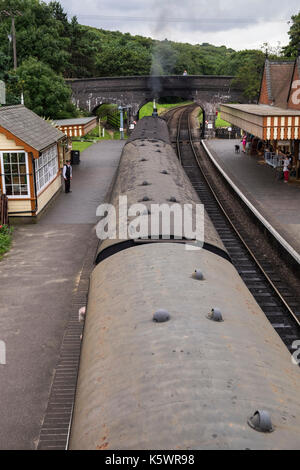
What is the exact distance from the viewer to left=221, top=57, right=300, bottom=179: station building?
20.0 m

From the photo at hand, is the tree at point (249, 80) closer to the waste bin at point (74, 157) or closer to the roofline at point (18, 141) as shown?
the waste bin at point (74, 157)

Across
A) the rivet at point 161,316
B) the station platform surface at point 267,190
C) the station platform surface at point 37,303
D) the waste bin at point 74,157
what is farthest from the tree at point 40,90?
the rivet at point 161,316

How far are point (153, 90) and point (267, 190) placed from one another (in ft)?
111

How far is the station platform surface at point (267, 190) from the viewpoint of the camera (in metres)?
15.7

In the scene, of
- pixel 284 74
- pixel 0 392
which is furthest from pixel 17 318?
pixel 284 74

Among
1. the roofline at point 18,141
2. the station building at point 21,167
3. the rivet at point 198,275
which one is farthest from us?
the station building at point 21,167

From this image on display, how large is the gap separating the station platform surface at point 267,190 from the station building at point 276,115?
1.23 m

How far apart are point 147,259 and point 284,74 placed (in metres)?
28.8

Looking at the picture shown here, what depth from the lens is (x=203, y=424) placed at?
3.10m

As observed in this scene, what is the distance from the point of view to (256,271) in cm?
1296

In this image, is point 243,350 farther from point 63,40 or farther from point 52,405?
point 63,40

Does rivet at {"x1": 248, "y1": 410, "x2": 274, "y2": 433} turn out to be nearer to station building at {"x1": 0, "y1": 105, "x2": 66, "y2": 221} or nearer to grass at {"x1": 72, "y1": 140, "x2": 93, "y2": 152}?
station building at {"x1": 0, "y1": 105, "x2": 66, "y2": 221}

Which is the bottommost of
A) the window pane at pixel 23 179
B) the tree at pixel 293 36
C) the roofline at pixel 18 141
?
the window pane at pixel 23 179

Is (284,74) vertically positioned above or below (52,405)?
above
